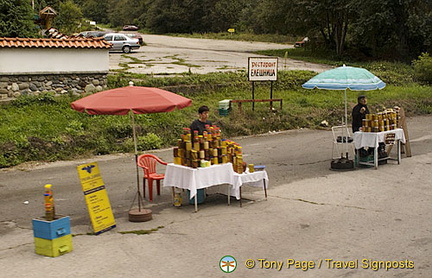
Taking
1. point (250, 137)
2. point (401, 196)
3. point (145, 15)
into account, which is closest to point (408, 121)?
point (250, 137)

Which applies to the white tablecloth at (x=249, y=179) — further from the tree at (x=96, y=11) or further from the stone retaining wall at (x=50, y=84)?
the tree at (x=96, y=11)

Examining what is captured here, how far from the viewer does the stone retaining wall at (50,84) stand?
19891mm

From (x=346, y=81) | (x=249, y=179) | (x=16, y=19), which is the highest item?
(x=16, y=19)

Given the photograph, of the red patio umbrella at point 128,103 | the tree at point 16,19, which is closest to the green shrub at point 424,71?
the tree at point 16,19

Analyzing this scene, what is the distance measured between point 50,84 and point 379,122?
1132cm

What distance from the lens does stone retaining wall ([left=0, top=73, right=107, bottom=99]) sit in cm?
1989

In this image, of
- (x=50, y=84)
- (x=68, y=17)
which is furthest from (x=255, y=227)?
(x=68, y=17)

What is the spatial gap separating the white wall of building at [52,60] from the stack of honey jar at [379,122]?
10.5 meters

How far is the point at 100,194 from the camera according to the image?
10148 millimetres

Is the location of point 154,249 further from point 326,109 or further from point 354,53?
point 354,53

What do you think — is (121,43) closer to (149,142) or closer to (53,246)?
(149,142)

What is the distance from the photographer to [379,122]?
49.4ft

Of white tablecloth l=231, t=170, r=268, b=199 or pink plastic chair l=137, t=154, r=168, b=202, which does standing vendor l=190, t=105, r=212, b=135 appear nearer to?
pink plastic chair l=137, t=154, r=168, b=202

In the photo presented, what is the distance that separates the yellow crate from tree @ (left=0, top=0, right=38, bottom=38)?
1637cm
